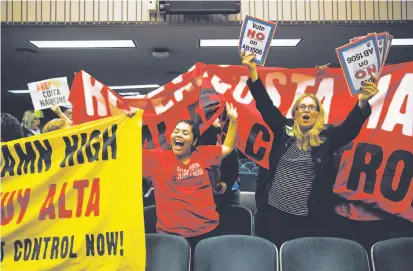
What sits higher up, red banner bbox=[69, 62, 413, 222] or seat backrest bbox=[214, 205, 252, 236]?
red banner bbox=[69, 62, 413, 222]

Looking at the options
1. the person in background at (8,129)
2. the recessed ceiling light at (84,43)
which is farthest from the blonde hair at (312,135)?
the recessed ceiling light at (84,43)

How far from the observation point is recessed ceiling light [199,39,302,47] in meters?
6.74

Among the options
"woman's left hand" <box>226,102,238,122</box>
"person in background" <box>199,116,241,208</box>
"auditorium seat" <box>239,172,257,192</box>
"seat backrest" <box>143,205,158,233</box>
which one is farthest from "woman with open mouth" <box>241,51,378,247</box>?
"auditorium seat" <box>239,172,257,192</box>

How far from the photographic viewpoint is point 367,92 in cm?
313

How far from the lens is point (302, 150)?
3213mm

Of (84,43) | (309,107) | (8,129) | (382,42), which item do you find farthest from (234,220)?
(84,43)

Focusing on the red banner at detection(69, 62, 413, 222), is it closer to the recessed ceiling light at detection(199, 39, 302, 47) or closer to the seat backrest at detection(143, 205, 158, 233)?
the seat backrest at detection(143, 205, 158, 233)

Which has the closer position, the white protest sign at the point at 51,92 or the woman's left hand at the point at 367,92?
the woman's left hand at the point at 367,92

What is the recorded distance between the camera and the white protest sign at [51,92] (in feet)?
13.8

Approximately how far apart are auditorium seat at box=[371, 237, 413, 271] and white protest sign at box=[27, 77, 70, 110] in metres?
2.90

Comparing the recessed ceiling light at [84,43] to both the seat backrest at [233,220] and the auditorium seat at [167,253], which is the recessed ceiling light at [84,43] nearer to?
the seat backrest at [233,220]

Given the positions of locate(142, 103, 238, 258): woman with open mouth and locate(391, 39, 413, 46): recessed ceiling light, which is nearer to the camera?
locate(142, 103, 238, 258): woman with open mouth

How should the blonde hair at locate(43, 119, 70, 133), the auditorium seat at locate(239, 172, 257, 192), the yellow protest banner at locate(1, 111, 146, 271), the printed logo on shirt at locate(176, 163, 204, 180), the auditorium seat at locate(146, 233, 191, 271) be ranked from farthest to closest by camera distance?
the auditorium seat at locate(239, 172, 257, 192), the blonde hair at locate(43, 119, 70, 133), the printed logo on shirt at locate(176, 163, 204, 180), the auditorium seat at locate(146, 233, 191, 271), the yellow protest banner at locate(1, 111, 146, 271)

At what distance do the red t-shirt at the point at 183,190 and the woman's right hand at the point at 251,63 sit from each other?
23.5 inches
